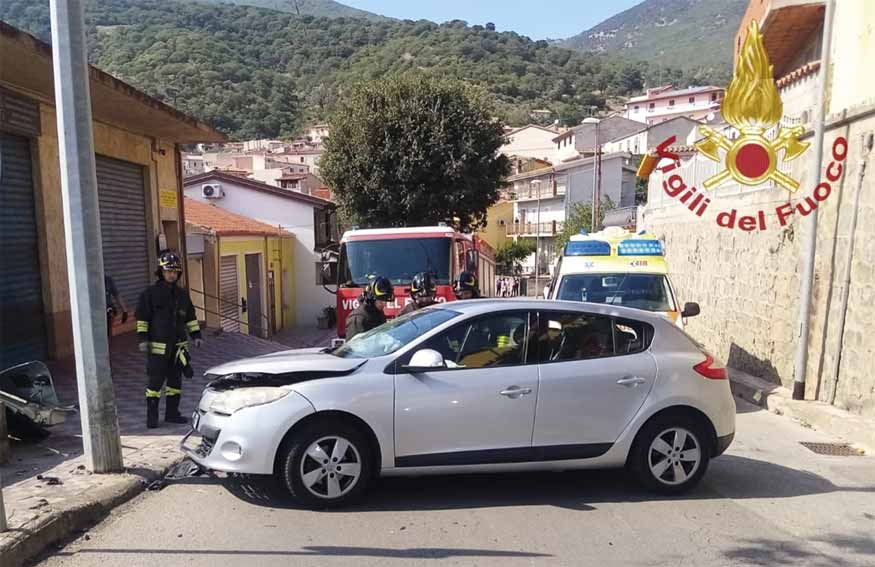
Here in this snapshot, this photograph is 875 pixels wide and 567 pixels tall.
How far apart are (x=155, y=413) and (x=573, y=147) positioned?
66236 mm

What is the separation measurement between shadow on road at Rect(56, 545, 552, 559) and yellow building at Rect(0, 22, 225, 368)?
5.31 m

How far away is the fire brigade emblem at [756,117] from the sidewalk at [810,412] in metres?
2.95

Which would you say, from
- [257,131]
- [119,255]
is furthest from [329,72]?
[119,255]

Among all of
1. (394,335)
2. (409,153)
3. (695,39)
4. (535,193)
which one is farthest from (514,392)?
(695,39)

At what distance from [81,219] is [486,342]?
124 inches

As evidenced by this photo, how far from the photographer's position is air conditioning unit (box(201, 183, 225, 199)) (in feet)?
93.1

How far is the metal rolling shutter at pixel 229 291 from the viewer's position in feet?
63.1

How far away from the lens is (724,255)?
13.1 metres

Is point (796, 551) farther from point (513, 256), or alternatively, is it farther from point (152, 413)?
point (513, 256)

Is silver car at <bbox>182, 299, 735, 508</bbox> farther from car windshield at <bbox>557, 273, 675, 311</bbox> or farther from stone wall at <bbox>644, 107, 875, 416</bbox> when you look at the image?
car windshield at <bbox>557, 273, 675, 311</bbox>

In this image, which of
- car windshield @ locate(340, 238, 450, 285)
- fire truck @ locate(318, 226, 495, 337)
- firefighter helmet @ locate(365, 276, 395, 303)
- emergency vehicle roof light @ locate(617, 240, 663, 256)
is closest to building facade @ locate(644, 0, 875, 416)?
emergency vehicle roof light @ locate(617, 240, 663, 256)

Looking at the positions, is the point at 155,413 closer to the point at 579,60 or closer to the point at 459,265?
the point at 459,265

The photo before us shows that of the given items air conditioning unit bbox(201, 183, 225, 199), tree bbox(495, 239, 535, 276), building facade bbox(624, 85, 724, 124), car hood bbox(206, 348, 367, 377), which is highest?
building facade bbox(624, 85, 724, 124)

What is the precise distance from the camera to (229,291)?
20.4 metres
